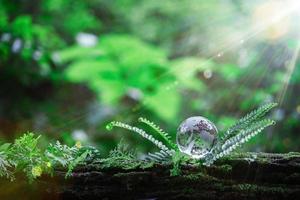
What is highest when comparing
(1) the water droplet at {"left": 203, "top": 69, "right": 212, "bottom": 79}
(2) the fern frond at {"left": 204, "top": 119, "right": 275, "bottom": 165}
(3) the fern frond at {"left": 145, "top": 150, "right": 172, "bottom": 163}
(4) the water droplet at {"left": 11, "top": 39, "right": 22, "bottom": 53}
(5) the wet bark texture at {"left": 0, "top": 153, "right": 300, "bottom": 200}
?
(1) the water droplet at {"left": 203, "top": 69, "right": 212, "bottom": 79}

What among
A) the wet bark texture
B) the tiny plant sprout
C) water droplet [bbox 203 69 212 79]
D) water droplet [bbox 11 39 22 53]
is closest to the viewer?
the wet bark texture

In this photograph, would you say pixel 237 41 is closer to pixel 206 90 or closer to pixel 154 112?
pixel 206 90

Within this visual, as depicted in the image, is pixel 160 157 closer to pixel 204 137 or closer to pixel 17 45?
pixel 204 137

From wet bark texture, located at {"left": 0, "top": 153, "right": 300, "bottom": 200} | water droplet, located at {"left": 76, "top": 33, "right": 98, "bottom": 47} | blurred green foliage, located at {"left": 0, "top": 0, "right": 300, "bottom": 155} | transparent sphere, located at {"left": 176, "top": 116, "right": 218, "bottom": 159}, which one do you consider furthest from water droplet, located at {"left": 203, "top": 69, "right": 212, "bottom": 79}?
wet bark texture, located at {"left": 0, "top": 153, "right": 300, "bottom": 200}

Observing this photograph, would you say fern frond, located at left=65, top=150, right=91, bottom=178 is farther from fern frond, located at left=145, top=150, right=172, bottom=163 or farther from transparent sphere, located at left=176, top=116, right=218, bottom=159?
transparent sphere, located at left=176, top=116, right=218, bottom=159

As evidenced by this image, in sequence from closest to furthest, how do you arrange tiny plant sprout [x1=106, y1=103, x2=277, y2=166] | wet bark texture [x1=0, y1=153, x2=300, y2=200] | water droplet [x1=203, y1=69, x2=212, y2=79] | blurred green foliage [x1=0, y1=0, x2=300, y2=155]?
1. wet bark texture [x1=0, y1=153, x2=300, y2=200]
2. tiny plant sprout [x1=106, y1=103, x2=277, y2=166]
3. blurred green foliage [x1=0, y1=0, x2=300, y2=155]
4. water droplet [x1=203, y1=69, x2=212, y2=79]

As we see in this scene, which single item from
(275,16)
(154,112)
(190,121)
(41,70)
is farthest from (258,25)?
(190,121)
